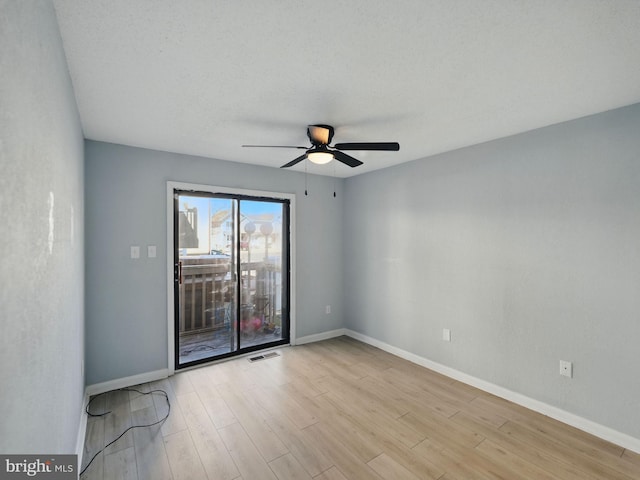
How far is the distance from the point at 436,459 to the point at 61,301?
2559 millimetres

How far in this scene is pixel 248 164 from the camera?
3.93m

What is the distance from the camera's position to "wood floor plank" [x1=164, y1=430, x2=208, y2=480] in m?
1.97

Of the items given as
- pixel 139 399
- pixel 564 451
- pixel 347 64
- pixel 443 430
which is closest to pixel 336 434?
pixel 443 430

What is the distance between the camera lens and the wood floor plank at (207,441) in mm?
2004

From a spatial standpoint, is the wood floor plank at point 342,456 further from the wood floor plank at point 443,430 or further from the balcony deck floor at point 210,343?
the balcony deck floor at point 210,343

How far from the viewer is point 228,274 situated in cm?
395

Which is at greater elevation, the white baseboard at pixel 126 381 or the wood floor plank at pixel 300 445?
the white baseboard at pixel 126 381

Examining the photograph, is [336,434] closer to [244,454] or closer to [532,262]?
[244,454]

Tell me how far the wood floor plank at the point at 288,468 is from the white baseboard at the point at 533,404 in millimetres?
2083

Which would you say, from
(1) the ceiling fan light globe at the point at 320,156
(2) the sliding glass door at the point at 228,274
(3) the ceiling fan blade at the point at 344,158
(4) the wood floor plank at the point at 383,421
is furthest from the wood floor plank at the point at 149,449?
(3) the ceiling fan blade at the point at 344,158

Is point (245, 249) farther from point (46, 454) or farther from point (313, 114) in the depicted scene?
point (46, 454)

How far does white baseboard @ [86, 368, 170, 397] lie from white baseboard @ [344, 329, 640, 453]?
2.81 meters

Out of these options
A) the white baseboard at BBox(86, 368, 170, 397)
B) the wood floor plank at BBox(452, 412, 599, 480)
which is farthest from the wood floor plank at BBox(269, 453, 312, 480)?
the white baseboard at BBox(86, 368, 170, 397)

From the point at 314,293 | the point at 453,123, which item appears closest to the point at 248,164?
the point at 314,293
